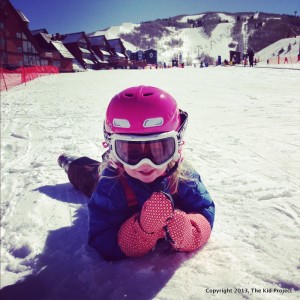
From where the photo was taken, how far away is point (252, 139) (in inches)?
197

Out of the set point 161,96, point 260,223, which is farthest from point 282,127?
point 161,96

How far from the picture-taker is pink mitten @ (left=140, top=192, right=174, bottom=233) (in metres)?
1.53

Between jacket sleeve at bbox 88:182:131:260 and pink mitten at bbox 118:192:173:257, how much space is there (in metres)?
0.07

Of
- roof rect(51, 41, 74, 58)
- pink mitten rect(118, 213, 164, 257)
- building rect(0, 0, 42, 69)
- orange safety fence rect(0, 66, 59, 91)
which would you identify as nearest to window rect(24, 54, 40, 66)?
building rect(0, 0, 42, 69)

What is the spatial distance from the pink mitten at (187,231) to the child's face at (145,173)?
29cm

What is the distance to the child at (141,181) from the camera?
6.05ft

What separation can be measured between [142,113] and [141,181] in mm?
469

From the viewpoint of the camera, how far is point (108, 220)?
6.55 feet

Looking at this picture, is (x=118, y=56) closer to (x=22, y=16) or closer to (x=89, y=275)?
(x=22, y=16)

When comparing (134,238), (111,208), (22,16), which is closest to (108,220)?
(111,208)

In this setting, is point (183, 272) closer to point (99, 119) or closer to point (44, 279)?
point (44, 279)

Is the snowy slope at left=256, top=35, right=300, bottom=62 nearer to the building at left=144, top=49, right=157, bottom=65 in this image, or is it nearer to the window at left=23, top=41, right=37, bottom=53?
the building at left=144, top=49, right=157, bottom=65

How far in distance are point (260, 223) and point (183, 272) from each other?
85 cm

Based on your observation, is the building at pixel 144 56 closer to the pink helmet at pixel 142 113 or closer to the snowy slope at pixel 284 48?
the snowy slope at pixel 284 48
